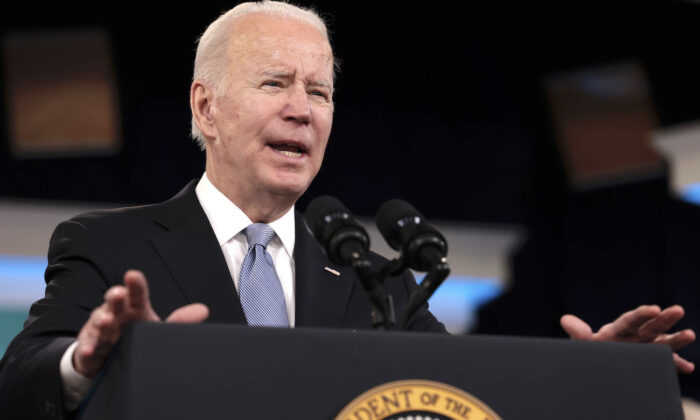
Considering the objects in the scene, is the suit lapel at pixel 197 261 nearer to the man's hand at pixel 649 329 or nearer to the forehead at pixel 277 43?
the forehead at pixel 277 43

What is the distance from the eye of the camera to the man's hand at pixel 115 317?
1096 mm

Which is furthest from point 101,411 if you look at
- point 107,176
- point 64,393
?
point 107,176

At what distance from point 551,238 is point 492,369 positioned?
184 inches

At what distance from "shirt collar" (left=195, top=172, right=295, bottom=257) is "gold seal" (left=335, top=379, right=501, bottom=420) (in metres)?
0.76

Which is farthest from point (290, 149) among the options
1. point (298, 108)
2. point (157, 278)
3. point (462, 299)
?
point (462, 299)

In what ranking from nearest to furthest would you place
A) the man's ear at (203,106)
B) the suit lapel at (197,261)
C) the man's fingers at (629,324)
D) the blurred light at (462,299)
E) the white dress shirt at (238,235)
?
the man's fingers at (629,324) → the suit lapel at (197,261) → the white dress shirt at (238,235) → the man's ear at (203,106) → the blurred light at (462,299)

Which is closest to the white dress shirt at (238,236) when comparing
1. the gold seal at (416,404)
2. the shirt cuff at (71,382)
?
the shirt cuff at (71,382)

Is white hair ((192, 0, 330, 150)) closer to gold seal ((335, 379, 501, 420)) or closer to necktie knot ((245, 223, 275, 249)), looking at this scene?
necktie knot ((245, 223, 275, 249))

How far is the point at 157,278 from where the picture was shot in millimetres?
1647

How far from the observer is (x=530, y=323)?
5578 mm

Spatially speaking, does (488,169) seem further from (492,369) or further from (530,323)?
(492,369)

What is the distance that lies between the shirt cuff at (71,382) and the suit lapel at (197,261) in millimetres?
357

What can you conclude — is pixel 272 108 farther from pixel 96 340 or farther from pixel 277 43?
pixel 96 340

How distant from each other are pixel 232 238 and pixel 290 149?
0.21m
